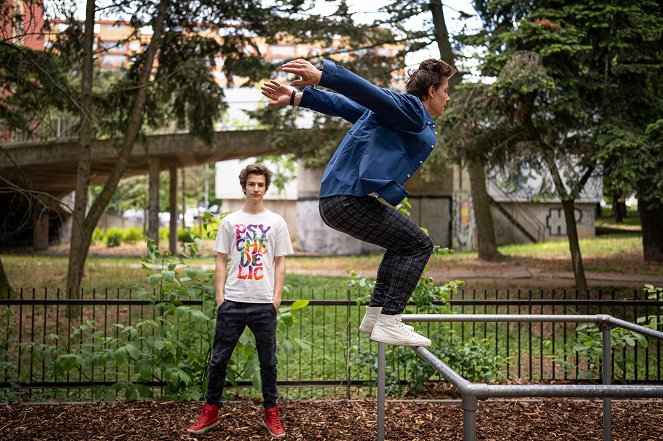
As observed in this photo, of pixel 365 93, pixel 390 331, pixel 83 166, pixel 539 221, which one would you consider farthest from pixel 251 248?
pixel 539 221

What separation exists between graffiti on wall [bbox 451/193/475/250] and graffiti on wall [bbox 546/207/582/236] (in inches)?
176

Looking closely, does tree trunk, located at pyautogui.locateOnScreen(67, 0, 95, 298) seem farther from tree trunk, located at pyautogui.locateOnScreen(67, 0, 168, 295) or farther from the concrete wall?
the concrete wall

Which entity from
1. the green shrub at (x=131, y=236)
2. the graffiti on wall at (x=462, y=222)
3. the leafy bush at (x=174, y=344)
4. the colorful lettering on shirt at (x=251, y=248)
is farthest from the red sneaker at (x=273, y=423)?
the green shrub at (x=131, y=236)

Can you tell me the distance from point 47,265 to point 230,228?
16024mm

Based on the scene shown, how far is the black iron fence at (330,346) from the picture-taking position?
232 inches

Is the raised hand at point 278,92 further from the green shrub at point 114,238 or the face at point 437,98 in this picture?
the green shrub at point 114,238

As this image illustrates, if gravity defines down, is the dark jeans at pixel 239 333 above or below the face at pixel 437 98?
below

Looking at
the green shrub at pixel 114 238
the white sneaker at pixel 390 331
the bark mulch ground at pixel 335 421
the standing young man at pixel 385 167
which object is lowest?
the bark mulch ground at pixel 335 421

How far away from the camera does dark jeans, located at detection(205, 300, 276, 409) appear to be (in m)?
4.25

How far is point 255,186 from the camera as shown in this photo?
4.29 m

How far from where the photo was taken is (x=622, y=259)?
20234 millimetres

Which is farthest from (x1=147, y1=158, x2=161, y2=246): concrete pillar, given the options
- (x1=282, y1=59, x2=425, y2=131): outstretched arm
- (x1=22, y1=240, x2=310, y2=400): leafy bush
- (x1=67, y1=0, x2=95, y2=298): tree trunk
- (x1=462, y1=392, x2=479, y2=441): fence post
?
(x1=462, y1=392, x2=479, y2=441): fence post

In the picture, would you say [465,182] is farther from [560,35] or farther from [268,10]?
[560,35]

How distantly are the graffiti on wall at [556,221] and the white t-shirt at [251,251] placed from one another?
29.0 m
